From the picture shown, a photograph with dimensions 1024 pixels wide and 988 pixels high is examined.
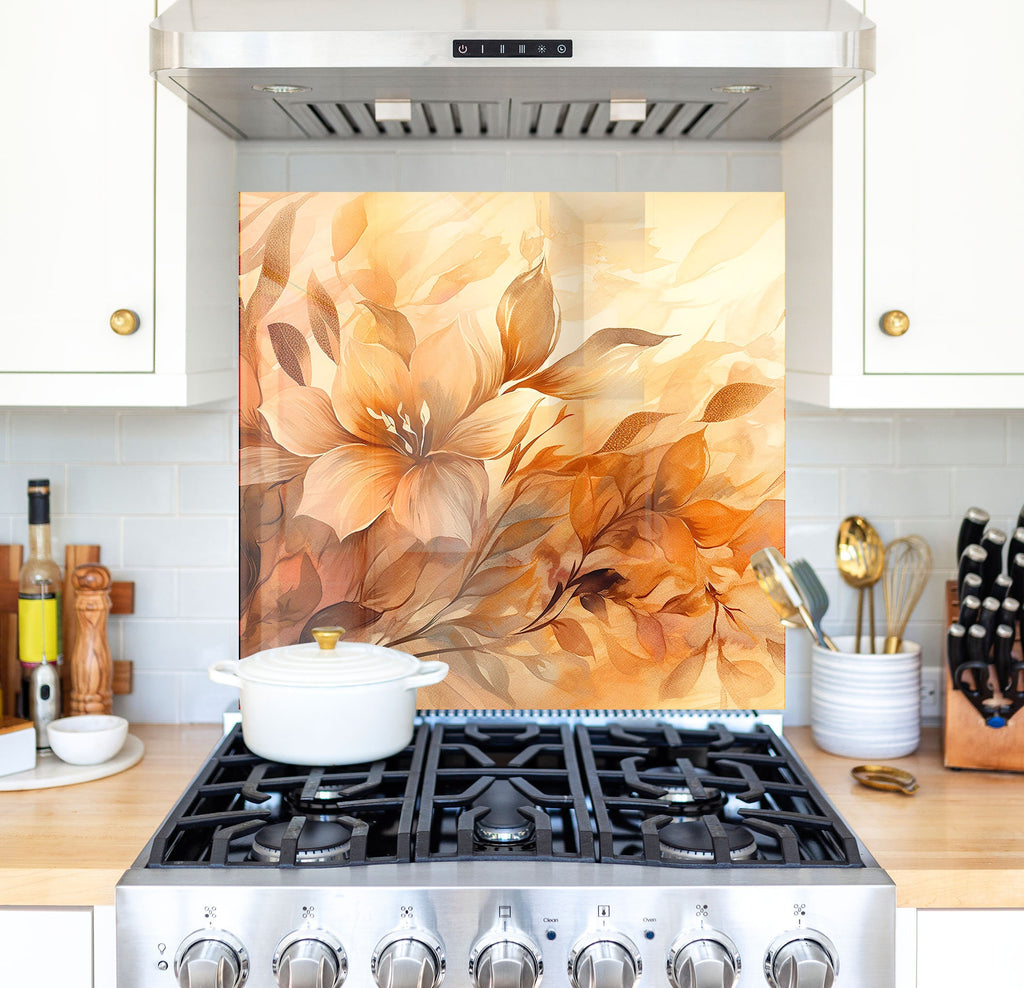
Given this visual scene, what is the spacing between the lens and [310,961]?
4.50 ft

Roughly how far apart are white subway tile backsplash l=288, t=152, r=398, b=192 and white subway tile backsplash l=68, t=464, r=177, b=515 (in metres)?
0.58

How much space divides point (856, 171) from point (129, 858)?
1.38m

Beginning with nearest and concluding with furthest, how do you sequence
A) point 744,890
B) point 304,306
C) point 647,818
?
point 744,890 < point 647,818 < point 304,306

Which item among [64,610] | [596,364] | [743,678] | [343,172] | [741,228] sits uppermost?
[343,172]

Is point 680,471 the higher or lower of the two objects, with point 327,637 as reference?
higher

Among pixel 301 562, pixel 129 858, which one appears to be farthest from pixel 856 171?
pixel 129 858

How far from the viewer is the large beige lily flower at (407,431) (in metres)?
2.01

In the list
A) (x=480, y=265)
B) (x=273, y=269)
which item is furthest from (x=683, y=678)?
(x=273, y=269)

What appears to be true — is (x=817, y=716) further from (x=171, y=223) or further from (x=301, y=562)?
(x=171, y=223)

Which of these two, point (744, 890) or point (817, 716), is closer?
point (744, 890)

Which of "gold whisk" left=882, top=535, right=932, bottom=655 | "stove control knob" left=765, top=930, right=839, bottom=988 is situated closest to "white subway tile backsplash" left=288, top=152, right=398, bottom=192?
"gold whisk" left=882, top=535, right=932, bottom=655

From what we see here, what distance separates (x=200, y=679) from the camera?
2090 mm

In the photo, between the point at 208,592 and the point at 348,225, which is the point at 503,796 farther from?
the point at 348,225

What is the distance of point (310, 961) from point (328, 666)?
1.44 ft
